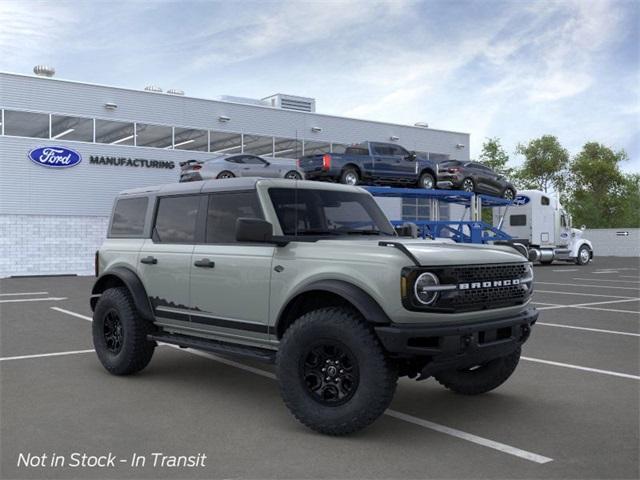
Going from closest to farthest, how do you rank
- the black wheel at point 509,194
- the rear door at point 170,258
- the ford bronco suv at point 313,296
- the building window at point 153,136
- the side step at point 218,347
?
the ford bronco suv at point 313,296 → the side step at point 218,347 → the rear door at point 170,258 → the black wheel at point 509,194 → the building window at point 153,136

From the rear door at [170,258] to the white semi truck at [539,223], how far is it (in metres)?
25.1

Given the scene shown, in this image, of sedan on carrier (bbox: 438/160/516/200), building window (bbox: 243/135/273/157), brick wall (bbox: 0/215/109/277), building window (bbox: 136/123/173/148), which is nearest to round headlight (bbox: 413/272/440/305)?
sedan on carrier (bbox: 438/160/516/200)

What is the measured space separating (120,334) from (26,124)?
22.4m

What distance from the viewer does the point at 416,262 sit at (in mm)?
4652

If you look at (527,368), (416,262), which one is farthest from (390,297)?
(527,368)

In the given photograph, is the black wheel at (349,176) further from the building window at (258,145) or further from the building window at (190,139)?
the building window at (258,145)

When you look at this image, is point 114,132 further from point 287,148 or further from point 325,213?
point 325,213

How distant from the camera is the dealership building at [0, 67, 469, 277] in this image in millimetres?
26172

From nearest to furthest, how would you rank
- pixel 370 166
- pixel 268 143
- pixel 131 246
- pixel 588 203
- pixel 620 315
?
pixel 131 246
pixel 620 315
pixel 370 166
pixel 268 143
pixel 588 203

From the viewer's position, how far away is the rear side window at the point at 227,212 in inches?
233

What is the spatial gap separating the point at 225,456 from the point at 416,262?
6.12ft

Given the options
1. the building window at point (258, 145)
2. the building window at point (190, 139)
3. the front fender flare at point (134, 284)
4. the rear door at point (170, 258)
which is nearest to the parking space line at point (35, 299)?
the front fender flare at point (134, 284)

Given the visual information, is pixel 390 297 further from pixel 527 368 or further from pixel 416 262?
pixel 527 368

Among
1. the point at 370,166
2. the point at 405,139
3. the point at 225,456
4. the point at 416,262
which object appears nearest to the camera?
the point at 225,456
